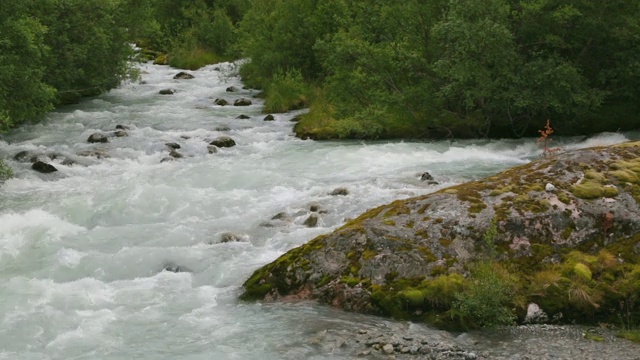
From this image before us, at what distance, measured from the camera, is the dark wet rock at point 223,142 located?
76.5ft

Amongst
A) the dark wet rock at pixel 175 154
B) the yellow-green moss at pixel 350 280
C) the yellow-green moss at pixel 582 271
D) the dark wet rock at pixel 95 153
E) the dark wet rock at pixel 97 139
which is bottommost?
the dark wet rock at pixel 97 139

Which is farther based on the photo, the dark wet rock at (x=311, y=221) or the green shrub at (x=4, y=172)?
the green shrub at (x=4, y=172)

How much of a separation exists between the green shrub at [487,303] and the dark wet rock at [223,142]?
15.8m

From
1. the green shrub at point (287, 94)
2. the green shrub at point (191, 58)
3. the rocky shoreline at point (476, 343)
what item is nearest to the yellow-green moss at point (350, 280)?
the rocky shoreline at point (476, 343)

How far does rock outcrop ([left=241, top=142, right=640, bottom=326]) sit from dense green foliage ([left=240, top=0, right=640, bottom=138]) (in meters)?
11.8

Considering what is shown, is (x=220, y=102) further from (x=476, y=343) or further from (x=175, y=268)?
(x=476, y=343)

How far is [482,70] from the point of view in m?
22.5

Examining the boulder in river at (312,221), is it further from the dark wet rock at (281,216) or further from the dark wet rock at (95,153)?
the dark wet rock at (95,153)

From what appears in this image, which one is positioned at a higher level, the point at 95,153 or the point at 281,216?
the point at 281,216

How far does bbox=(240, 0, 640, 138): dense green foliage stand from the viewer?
72.6 ft

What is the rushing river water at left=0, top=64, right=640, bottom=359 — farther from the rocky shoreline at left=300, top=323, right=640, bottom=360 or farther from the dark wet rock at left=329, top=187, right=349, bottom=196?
the rocky shoreline at left=300, top=323, right=640, bottom=360

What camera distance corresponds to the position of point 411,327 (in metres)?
8.58

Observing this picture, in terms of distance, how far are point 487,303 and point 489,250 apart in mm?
1288

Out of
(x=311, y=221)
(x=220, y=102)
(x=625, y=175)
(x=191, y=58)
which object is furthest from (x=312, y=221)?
(x=191, y=58)
